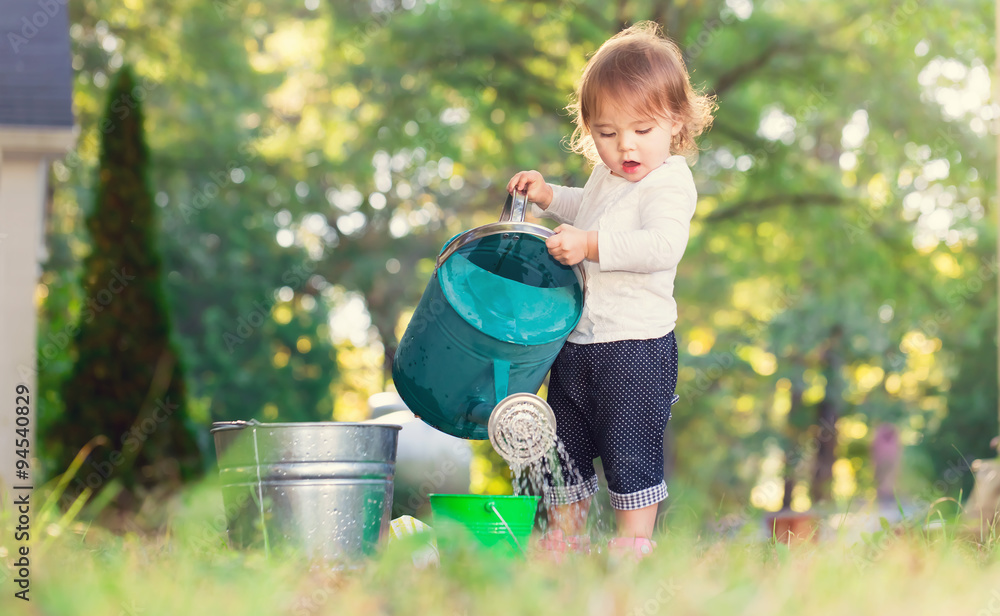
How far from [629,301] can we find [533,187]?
1.49 feet

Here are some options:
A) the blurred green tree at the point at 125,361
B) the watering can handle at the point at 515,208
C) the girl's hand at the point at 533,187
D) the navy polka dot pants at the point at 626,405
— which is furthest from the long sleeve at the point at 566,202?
the blurred green tree at the point at 125,361

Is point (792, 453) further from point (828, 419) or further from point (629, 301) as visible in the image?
point (629, 301)

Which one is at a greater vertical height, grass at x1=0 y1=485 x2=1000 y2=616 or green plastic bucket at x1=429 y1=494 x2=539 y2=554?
grass at x1=0 y1=485 x2=1000 y2=616

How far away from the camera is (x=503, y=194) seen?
477 inches

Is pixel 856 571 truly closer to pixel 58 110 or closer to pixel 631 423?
pixel 631 423

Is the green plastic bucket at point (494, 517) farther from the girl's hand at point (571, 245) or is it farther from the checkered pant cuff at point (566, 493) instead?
the girl's hand at point (571, 245)

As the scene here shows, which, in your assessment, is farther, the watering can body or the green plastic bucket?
the watering can body

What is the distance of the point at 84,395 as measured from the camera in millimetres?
5992

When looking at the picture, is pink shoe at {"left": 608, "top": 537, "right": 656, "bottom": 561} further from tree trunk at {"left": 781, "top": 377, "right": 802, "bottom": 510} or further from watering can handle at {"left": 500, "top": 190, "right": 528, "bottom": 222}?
tree trunk at {"left": 781, "top": 377, "right": 802, "bottom": 510}

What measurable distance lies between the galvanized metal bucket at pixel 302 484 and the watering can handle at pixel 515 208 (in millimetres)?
713

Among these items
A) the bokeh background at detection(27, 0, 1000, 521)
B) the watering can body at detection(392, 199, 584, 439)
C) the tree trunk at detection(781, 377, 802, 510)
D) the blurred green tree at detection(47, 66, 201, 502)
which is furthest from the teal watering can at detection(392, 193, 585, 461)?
the tree trunk at detection(781, 377, 802, 510)

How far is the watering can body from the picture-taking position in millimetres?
2266

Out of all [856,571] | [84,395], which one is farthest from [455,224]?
[856,571]

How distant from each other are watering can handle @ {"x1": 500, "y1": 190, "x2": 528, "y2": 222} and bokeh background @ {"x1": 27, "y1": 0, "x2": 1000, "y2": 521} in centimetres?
436
